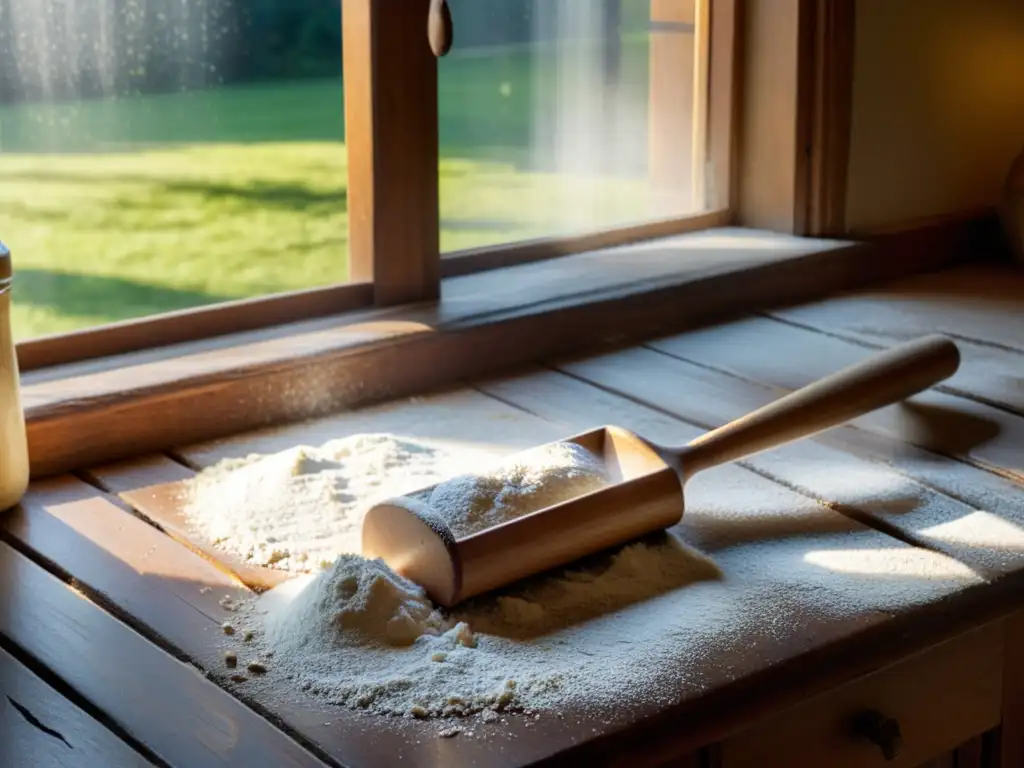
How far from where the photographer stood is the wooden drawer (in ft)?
2.83

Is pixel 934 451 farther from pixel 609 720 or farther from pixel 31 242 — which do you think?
pixel 31 242

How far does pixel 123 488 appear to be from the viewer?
112 centimetres

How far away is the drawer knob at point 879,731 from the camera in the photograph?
0.90 m

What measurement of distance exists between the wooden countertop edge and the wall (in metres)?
0.88

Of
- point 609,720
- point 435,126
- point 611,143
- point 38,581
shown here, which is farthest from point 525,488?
point 611,143

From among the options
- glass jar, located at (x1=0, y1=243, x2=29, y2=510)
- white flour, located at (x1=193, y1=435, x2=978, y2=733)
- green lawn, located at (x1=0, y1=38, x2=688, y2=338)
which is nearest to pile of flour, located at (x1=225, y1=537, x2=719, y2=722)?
white flour, located at (x1=193, y1=435, x2=978, y2=733)

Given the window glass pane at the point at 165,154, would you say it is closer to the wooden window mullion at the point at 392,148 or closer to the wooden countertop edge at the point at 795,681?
the wooden window mullion at the point at 392,148

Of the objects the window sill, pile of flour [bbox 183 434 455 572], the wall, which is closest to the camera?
pile of flour [bbox 183 434 455 572]

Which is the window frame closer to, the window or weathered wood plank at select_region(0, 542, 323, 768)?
the window

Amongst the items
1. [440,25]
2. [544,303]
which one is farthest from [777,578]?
[440,25]

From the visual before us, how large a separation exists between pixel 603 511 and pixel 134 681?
0.32 metres

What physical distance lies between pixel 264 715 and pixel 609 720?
0.19 meters

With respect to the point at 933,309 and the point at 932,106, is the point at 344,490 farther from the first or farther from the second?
the point at 932,106

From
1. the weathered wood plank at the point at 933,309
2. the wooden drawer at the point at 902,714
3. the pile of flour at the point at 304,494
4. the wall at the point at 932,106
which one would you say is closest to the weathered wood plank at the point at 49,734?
the pile of flour at the point at 304,494
